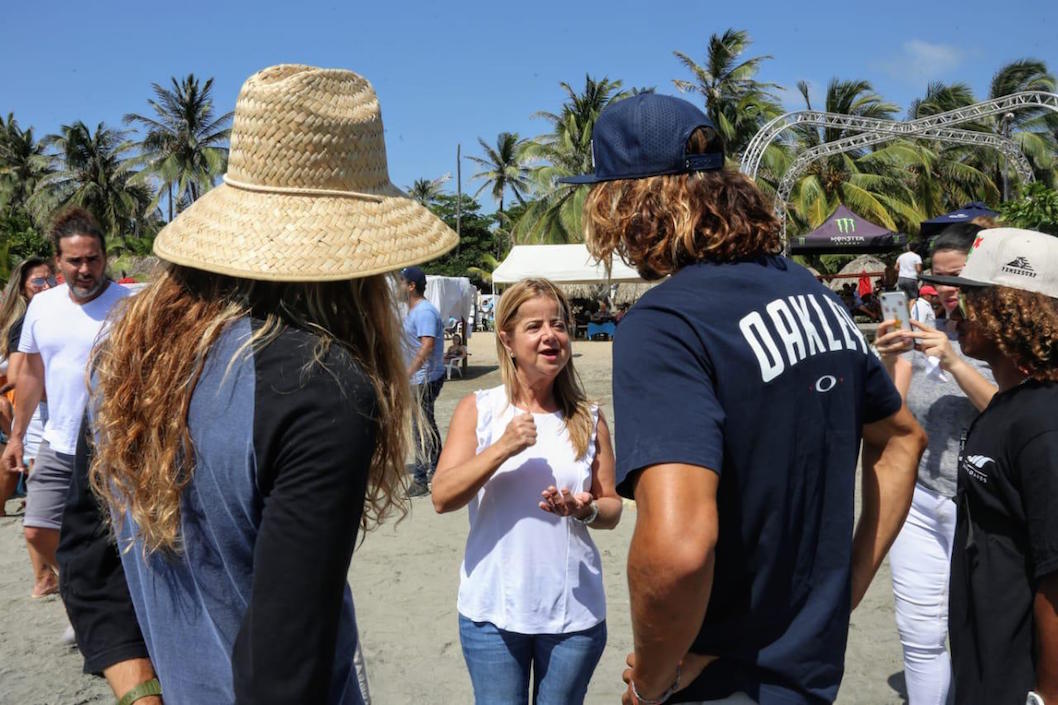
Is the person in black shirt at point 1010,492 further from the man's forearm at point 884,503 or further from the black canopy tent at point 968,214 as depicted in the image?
the black canopy tent at point 968,214

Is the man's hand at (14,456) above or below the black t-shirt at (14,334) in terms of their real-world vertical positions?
below

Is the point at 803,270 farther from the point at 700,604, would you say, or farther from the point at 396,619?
the point at 396,619

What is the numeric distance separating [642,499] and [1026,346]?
1.46 m

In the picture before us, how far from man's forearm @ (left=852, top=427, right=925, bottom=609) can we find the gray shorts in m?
4.15

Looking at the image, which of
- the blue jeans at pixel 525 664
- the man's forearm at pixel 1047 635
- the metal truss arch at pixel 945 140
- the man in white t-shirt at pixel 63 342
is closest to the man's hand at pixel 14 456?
the man in white t-shirt at pixel 63 342

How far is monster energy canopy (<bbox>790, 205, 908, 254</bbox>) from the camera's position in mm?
23531

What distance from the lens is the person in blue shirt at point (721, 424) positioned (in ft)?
4.66

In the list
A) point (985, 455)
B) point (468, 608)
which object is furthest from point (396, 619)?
point (985, 455)

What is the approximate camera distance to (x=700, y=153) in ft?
5.44

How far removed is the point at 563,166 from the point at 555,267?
19.6m

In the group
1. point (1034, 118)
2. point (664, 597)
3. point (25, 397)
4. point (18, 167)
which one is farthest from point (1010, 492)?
point (18, 167)

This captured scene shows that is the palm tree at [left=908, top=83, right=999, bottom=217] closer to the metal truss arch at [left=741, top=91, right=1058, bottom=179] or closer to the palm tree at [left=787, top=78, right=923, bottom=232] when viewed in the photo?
the palm tree at [left=787, top=78, right=923, bottom=232]


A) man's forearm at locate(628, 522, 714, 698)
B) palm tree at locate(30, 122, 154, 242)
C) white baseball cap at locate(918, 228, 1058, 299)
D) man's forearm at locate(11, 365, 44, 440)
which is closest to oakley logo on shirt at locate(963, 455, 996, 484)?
white baseball cap at locate(918, 228, 1058, 299)

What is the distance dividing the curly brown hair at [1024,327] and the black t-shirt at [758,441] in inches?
36.5
